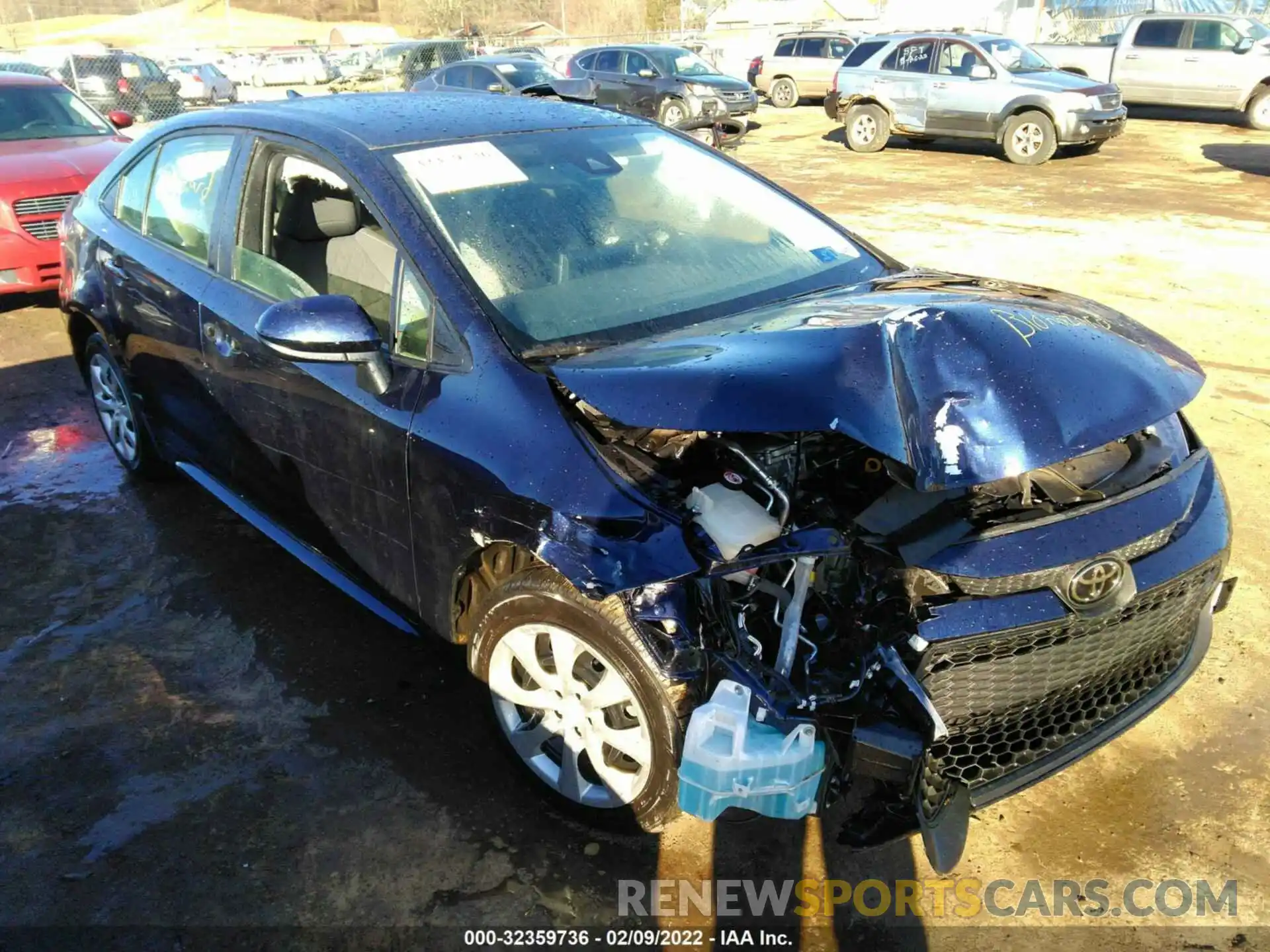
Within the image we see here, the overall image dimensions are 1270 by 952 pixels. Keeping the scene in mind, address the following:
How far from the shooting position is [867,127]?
15.1 m

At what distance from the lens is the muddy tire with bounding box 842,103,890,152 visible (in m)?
14.9

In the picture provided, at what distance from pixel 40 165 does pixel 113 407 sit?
3730mm

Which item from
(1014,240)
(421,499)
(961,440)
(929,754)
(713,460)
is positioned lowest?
(1014,240)

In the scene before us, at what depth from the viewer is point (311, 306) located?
2514 millimetres

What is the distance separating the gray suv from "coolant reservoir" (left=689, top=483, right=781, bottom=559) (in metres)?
13.1

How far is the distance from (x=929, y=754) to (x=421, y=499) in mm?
1428

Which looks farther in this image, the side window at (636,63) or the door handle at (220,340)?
the side window at (636,63)

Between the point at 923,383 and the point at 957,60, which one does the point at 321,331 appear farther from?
the point at 957,60

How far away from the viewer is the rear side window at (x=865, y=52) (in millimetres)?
15031

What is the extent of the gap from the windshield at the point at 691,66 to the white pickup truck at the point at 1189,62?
6715 millimetres

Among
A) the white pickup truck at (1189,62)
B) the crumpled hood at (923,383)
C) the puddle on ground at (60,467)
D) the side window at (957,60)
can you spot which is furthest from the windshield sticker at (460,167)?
the white pickup truck at (1189,62)

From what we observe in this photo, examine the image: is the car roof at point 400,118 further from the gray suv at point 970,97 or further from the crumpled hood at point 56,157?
the gray suv at point 970,97

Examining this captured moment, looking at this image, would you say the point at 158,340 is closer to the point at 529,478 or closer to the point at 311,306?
the point at 311,306

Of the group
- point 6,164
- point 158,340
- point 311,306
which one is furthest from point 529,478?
point 6,164
